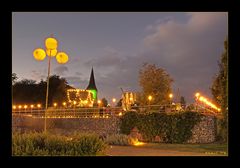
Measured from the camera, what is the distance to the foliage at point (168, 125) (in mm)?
19406

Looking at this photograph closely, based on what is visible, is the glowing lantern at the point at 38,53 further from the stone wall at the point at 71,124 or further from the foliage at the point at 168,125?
the stone wall at the point at 71,124

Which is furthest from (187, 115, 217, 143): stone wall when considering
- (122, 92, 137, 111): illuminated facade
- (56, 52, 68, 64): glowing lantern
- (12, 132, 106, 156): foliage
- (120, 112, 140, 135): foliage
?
(12, 132, 106, 156): foliage

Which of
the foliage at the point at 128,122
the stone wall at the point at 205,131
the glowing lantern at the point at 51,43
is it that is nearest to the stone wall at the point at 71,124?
the foliage at the point at 128,122

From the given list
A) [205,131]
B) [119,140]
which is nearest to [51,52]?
[119,140]

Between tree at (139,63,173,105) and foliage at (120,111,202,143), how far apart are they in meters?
12.3

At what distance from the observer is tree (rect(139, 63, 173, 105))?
3299 cm

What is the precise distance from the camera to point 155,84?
33531 mm

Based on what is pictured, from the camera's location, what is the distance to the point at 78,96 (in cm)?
3228

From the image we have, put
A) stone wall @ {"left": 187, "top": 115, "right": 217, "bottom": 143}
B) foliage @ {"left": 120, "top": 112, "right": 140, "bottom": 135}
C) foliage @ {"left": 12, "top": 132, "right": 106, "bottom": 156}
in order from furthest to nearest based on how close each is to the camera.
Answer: foliage @ {"left": 120, "top": 112, "right": 140, "bottom": 135} < stone wall @ {"left": 187, "top": 115, "right": 217, "bottom": 143} < foliage @ {"left": 12, "top": 132, "right": 106, "bottom": 156}

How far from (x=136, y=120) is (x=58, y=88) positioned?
104 ft

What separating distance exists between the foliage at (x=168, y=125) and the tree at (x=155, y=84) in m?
12.3

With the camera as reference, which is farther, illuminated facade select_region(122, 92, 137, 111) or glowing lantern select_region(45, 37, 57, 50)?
illuminated facade select_region(122, 92, 137, 111)

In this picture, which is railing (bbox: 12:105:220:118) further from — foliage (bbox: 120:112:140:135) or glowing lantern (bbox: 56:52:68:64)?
glowing lantern (bbox: 56:52:68:64)
